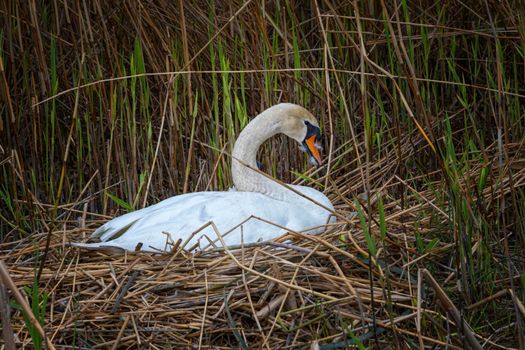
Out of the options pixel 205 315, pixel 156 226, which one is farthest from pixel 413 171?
pixel 205 315

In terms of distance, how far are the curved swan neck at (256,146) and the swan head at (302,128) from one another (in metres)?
0.02

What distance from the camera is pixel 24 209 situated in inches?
188

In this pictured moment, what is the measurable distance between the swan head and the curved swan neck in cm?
2

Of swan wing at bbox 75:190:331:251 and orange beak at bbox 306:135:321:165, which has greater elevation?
orange beak at bbox 306:135:321:165

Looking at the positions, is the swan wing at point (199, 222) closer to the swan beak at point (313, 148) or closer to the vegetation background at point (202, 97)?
the vegetation background at point (202, 97)

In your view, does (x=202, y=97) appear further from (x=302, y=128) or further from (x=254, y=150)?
(x=302, y=128)

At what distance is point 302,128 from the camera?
4.81 meters

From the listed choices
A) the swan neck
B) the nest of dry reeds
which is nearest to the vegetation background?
the swan neck

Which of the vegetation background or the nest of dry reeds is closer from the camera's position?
the nest of dry reeds

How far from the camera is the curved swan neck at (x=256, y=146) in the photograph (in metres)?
4.72

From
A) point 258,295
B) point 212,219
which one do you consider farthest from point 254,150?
point 258,295

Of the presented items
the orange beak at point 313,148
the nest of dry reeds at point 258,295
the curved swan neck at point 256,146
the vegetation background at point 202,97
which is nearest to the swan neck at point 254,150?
the curved swan neck at point 256,146

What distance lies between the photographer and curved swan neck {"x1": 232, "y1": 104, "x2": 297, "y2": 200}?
472 centimetres

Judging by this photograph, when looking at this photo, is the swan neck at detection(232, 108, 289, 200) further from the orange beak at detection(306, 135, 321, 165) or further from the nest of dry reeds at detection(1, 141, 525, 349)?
the nest of dry reeds at detection(1, 141, 525, 349)
